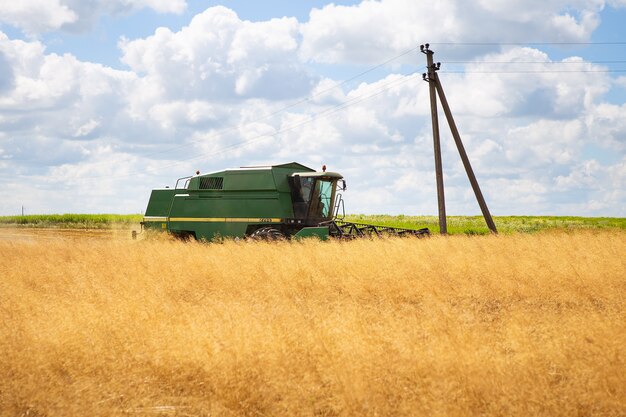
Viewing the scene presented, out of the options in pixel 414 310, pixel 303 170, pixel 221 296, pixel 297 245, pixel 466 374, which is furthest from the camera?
pixel 303 170

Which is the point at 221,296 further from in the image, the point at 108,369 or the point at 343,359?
the point at 343,359

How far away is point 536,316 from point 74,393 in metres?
6.38

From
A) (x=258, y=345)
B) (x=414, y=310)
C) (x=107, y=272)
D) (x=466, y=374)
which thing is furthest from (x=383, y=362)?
(x=107, y=272)

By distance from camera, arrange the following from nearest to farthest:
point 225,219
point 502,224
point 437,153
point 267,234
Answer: point 267,234 < point 225,219 < point 437,153 < point 502,224

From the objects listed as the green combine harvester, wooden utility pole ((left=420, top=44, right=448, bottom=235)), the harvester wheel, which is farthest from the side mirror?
wooden utility pole ((left=420, top=44, right=448, bottom=235))

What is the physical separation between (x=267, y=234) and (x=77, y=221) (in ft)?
124

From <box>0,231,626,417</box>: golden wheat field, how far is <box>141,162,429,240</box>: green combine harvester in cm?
689

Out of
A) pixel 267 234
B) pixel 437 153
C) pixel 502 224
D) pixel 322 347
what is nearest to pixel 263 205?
pixel 267 234

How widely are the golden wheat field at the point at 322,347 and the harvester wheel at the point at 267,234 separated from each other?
20.2ft

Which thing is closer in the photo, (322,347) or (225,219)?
(322,347)

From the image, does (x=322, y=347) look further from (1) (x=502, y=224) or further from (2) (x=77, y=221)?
(2) (x=77, y=221)

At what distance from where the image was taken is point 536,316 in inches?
336

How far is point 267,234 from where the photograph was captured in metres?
18.0

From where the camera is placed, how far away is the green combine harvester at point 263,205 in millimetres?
18594
